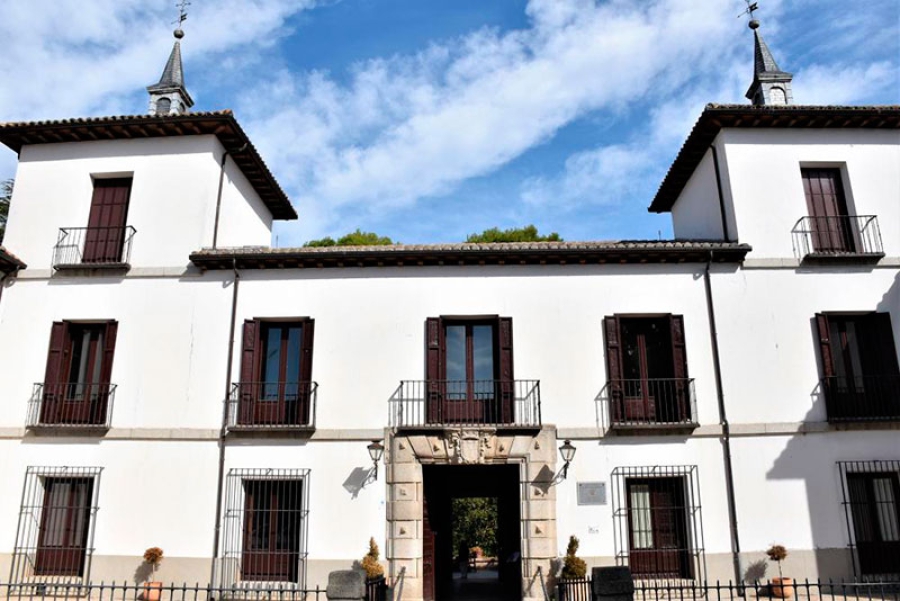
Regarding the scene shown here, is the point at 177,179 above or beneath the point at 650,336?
above

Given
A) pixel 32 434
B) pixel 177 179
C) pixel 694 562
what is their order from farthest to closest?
1. pixel 177 179
2. pixel 32 434
3. pixel 694 562

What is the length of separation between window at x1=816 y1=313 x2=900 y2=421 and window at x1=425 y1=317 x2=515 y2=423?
6346mm

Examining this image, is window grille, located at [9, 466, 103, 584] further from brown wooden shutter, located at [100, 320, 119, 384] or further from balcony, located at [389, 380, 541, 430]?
balcony, located at [389, 380, 541, 430]

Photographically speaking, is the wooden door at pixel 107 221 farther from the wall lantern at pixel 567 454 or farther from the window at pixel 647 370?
the window at pixel 647 370

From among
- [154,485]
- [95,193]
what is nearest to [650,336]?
[154,485]

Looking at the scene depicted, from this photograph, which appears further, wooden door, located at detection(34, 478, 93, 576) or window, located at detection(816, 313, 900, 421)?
window, located at detection(816, 313, 900, 421)

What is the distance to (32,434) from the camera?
13703 mm

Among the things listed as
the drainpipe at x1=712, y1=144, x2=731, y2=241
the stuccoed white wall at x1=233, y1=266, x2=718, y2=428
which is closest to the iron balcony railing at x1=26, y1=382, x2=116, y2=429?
the stuccoed white wall at x1=233, y1=266, x2=718, y2=428

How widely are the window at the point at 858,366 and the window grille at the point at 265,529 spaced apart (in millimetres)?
10639

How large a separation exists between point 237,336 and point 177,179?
393cm

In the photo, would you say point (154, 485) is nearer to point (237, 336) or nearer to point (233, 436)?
point (233, 436)

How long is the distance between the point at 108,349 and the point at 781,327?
13974 mm

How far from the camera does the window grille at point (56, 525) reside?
13172mm

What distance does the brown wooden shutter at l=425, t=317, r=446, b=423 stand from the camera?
44.7 feet
